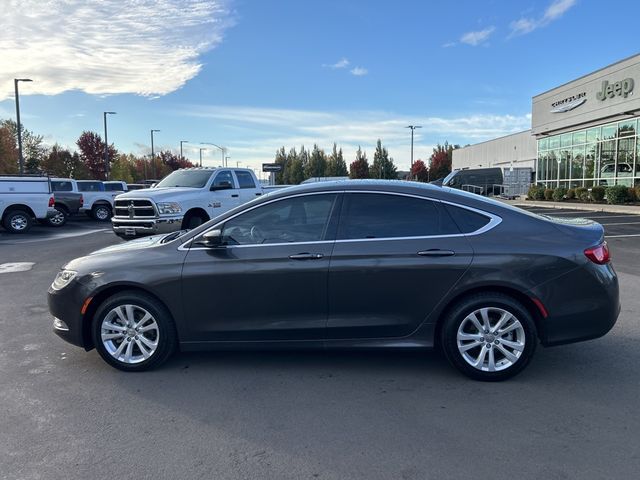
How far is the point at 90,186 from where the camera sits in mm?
25188

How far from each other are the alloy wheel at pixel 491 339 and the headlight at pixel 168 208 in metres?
8.41

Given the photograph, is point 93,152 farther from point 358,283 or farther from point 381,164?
point 358,283

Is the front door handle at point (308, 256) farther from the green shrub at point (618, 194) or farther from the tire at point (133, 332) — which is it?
the green shrub at point (618, 194)

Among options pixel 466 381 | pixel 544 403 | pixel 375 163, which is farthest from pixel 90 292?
pixel 375 163

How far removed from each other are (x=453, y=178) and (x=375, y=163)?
32.5 m

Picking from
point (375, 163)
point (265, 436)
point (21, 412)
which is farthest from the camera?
point (375, 163)

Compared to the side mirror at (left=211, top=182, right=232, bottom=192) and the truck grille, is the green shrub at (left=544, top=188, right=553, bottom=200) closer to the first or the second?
the side mirror at (left=211, top=182, right=232, bottom=192)

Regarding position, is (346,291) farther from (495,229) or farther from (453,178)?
(453,178)

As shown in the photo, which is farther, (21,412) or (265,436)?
(21,412)

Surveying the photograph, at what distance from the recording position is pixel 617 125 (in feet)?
91.5

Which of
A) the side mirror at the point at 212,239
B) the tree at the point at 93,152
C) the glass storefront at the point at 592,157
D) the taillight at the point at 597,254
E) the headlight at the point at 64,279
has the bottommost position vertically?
the headlight at the point at 64,279

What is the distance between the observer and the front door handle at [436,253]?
4.30 m

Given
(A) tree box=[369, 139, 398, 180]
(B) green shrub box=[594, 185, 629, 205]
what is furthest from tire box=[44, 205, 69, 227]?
(A) tree box=[369, 139, 398, 180]

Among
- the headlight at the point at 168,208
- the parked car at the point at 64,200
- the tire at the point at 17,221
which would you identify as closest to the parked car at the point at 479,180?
the parked car at the point at 64,200
